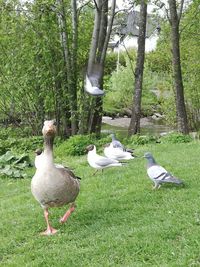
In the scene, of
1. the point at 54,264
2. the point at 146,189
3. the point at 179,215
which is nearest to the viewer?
the point at 54,264

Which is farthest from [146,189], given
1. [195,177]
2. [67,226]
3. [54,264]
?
[54,264]

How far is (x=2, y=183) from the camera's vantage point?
404 inches

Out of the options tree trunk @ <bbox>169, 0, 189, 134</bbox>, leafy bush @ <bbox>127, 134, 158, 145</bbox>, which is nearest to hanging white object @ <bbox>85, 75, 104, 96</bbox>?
leafy bush @ <bbox>127, 134, 158, 145</bbox>

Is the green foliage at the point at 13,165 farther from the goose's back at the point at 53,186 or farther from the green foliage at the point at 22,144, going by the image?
the goose's back at the point at 53,186

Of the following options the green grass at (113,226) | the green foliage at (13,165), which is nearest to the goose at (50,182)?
the green grass at (113,226)

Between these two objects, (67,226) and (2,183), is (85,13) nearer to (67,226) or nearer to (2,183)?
(2,183)

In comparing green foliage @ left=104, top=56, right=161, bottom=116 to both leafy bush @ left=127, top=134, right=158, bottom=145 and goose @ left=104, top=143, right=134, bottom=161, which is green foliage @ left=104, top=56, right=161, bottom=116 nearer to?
leafy bush @ left=127, top=134, right=158, bottom=145

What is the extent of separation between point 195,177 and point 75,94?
8.32 metres

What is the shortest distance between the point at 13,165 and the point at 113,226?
6103 mm

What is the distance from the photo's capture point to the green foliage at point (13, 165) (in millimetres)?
10886

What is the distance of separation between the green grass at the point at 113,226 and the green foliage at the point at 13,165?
1.72 meters

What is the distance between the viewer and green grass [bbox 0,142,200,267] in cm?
512

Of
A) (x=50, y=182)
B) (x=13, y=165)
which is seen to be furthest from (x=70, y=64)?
(x=50, y=182)

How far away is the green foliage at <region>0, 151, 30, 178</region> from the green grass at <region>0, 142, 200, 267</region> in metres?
1.72
